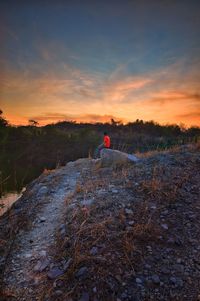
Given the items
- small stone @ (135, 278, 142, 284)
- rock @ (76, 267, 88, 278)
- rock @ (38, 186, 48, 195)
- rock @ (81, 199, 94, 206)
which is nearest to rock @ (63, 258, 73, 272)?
rock @ (76, 267, 88, 278)

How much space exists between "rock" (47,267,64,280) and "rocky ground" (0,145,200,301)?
16mm

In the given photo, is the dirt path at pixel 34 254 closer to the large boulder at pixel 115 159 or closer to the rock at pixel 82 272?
the rock at pixel 82 272

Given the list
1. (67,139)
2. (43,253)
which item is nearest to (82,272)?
(43,253)

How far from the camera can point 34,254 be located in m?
5.36

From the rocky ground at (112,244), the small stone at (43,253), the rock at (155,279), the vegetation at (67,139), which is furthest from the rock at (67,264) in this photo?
the vegetation at (67,139)

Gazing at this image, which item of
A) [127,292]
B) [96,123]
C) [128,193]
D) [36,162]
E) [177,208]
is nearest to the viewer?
[127,292]

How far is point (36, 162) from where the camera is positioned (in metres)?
23.1

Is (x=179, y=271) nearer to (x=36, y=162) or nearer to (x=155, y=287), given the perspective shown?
(x=155, y=287)

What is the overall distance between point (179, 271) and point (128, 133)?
2713cm

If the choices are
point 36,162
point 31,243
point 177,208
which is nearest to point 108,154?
point 177,208

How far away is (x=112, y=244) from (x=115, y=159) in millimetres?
5751

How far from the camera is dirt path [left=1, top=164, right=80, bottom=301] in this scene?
449cm

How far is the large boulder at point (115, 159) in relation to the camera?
410 inches

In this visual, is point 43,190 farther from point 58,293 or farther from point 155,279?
point 155,279
